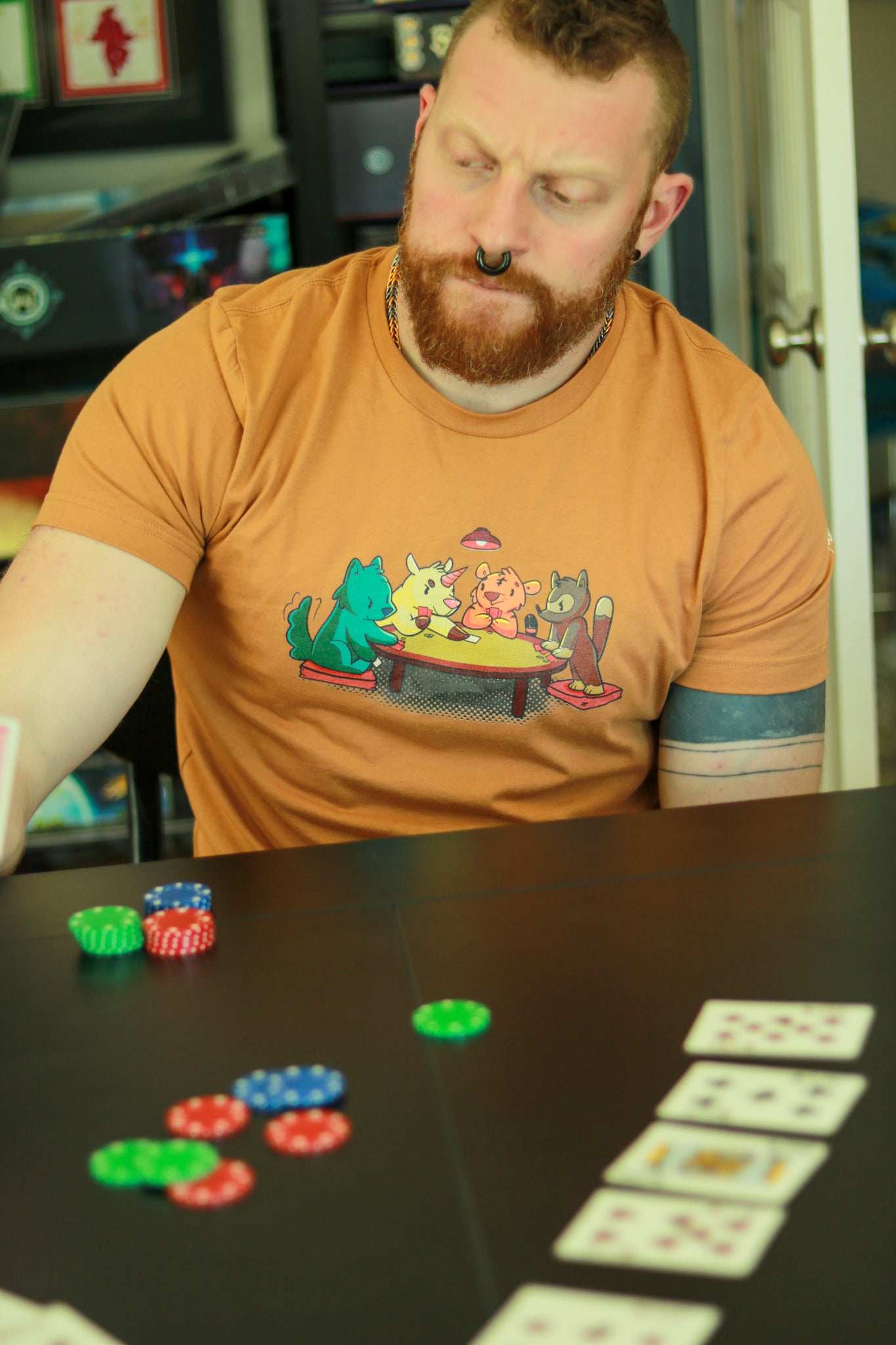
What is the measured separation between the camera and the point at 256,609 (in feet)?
4.28

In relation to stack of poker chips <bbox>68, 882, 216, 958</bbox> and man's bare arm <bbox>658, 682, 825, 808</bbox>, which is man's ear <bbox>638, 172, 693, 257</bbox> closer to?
man's bare arm <bbox>658, 682, 825, 808</bbox>

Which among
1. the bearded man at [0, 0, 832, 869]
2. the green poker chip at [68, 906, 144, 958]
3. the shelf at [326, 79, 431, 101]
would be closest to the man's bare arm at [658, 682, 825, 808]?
the bearded man at [0, 0, 832, 869]

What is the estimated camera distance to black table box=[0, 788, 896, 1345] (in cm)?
55

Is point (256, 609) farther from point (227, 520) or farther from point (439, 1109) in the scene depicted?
point (439, 1109)

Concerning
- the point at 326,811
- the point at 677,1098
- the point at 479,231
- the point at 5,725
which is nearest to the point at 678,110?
the point at 479,231

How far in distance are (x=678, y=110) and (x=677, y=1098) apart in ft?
3.53

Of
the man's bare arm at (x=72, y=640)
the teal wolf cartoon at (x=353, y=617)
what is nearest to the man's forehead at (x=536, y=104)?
the teal wolf cartoon at (x=353, y=617)

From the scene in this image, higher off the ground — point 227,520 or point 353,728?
point 227,520

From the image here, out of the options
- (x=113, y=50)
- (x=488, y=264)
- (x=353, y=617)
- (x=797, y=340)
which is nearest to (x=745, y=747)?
(x=353, y=617)

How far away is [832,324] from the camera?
197 cm

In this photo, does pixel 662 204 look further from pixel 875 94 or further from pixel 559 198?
pixel 875 94

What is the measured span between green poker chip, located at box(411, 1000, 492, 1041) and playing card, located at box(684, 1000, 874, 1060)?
107 millimetres

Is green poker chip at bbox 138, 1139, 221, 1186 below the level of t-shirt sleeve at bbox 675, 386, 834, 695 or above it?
below

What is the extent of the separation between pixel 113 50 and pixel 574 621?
6.92 feet
